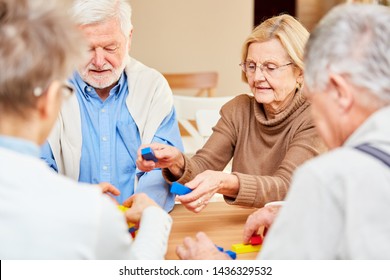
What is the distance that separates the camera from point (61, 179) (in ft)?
3.43

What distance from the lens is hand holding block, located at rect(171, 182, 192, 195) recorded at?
6.05 ft

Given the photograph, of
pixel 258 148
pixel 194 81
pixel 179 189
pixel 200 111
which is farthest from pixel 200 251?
pixel 194 81

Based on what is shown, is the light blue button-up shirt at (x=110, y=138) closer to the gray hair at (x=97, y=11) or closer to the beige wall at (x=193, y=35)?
the gray hair at (x=97, y=11)

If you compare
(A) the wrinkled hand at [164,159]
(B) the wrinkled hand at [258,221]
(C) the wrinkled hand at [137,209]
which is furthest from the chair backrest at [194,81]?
(C) the wrinkled hand at [137,209]

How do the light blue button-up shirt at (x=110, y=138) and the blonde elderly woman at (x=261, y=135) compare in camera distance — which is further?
the light blue button-up shirt at (x=110, y=138)

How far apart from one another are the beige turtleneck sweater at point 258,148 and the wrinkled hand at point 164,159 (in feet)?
0.12

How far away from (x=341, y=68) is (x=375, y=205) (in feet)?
0.91

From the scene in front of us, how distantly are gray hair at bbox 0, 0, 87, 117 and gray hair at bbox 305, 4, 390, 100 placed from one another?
470 mm

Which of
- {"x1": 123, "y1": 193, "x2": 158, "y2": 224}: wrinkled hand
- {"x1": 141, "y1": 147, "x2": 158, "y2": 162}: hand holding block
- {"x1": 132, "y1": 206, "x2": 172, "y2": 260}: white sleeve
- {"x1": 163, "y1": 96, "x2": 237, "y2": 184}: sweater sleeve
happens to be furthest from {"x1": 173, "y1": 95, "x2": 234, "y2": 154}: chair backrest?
{"x1": 132, "y1": 206, "x2": 172, "y2": 260}: white sleeve

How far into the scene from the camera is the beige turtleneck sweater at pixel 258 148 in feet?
6.63

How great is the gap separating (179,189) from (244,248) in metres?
0.31

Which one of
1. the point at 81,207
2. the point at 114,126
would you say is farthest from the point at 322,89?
the point at 114,126

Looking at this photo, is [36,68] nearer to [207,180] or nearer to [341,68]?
[341,68]

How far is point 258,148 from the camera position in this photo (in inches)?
91.3
